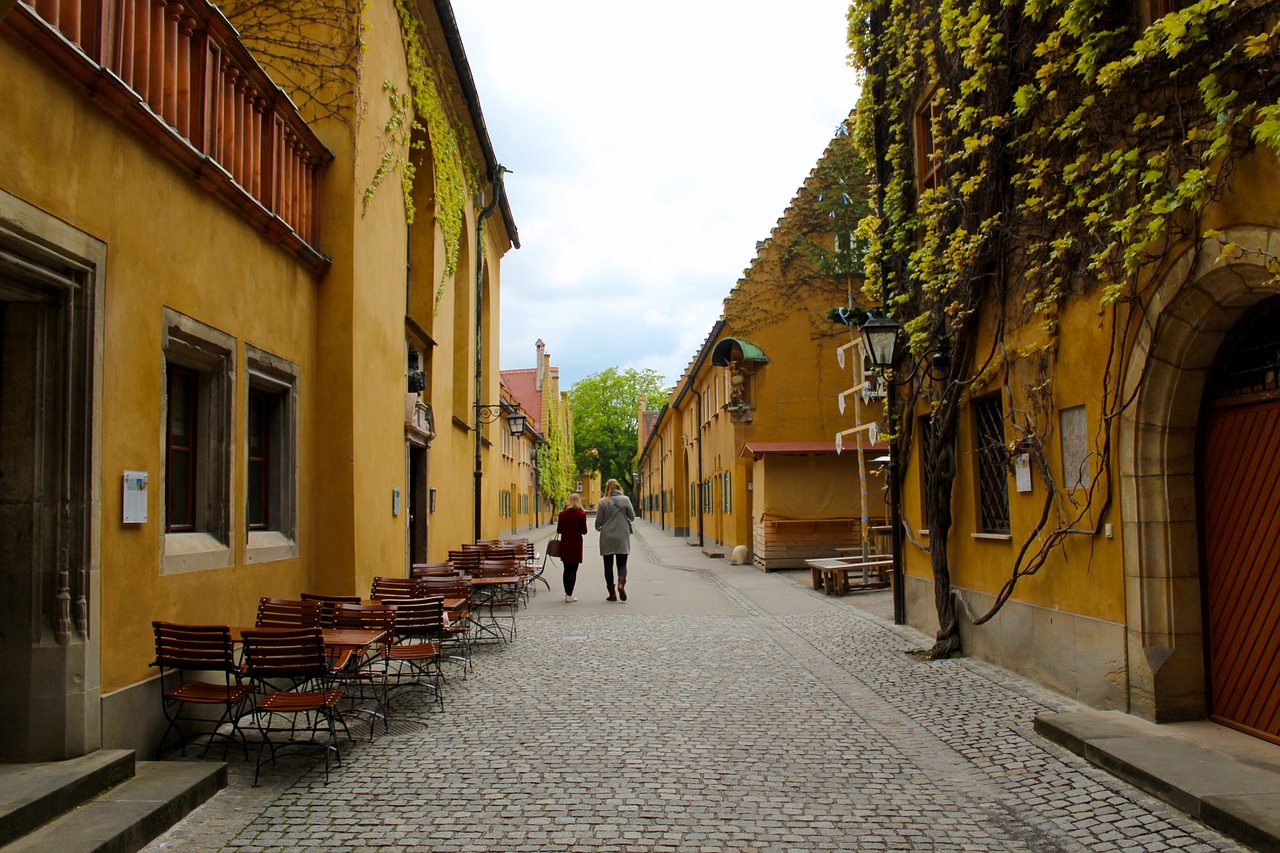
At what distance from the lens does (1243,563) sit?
6.07 m

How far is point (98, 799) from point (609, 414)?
82030 mm

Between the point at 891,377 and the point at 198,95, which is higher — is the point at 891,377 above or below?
below

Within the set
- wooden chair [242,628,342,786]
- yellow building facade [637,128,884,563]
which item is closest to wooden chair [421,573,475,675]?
wooden chair [242,628,342,786]

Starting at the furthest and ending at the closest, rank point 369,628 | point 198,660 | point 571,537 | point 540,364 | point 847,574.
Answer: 1. point 540,364
2. point 847,574
3. point 571,537
4. point 369,628
5. point 198,660

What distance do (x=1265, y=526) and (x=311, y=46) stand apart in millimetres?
9001

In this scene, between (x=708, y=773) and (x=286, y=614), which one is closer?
(x=708, y=773)

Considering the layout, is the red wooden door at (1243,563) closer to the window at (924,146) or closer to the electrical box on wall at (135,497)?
the window at (924,146)

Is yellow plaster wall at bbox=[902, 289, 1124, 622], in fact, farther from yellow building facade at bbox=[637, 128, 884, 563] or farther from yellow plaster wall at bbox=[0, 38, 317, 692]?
Answer: yellow building facade at bbox=[637, 128, 884, 563]

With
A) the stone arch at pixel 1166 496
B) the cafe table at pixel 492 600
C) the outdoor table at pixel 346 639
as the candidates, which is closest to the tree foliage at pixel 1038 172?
the stone arch at pixel 1166 496

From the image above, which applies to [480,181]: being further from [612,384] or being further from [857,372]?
[612,384]

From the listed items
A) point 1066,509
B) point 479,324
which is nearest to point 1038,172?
point 1066,509

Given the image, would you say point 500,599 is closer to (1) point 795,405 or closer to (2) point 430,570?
(2) point 430,570

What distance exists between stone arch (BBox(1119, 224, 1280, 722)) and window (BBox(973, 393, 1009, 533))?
2287 mm

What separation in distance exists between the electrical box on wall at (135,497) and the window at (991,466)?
6924 mm
